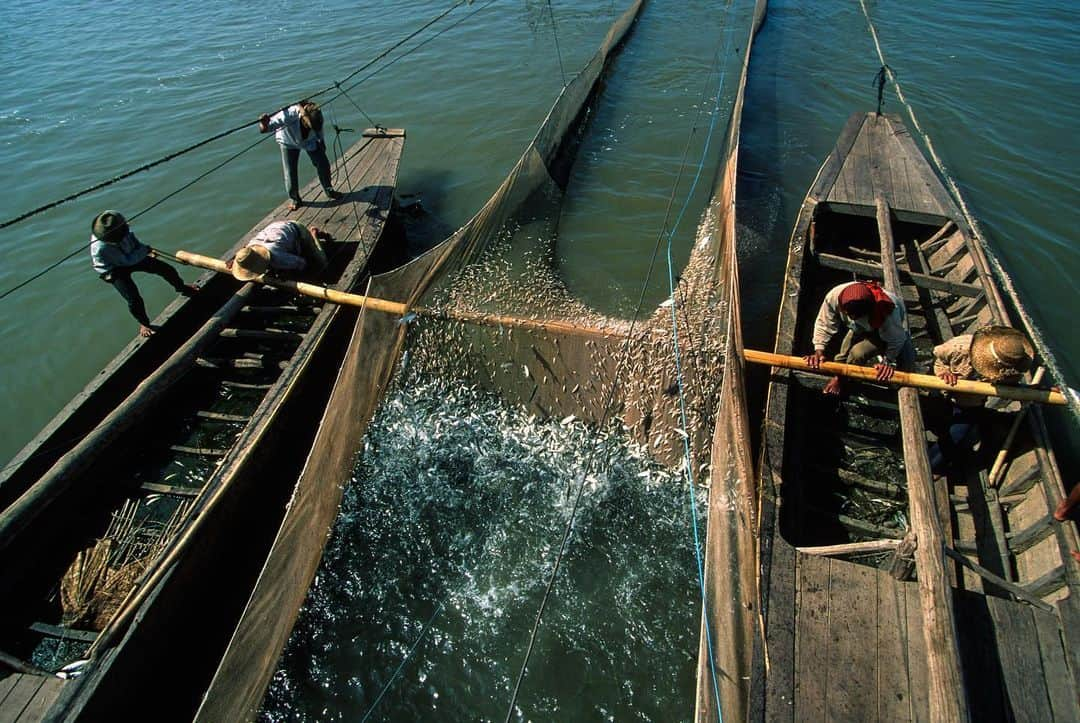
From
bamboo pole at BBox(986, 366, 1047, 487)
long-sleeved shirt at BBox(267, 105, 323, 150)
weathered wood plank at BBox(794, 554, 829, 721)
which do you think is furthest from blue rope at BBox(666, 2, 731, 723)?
long-sleeved shirt at BBox(267, 105, 323, 150)

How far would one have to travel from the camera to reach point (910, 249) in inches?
303

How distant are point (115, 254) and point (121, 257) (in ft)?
0.21

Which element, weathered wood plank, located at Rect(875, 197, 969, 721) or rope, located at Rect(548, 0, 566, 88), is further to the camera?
rope, located at Rect(548, 0, 566, 88)

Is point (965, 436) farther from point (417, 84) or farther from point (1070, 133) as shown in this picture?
point (417, 84)

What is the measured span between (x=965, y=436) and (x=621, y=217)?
5.68 m

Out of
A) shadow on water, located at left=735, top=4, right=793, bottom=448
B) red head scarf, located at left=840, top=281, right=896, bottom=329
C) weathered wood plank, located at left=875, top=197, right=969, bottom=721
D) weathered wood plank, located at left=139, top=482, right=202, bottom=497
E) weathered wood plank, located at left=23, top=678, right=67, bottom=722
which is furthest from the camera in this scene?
shadow on water, located at left=735, top=4, right=793, bottom=448


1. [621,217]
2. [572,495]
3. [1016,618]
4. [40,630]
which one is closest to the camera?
[1016,618]

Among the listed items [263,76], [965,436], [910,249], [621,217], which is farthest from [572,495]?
[263,76]

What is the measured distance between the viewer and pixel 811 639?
3613 millimetres

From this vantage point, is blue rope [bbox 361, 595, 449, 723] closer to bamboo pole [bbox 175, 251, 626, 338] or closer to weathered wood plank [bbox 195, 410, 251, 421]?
bamboo pole [bbox 175, 251, 626, 338]

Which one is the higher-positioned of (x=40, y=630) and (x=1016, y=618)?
(x=1016, y=618)

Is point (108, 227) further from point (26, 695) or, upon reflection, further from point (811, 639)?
point (811, 639)

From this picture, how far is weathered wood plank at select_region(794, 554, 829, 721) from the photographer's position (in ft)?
11.0

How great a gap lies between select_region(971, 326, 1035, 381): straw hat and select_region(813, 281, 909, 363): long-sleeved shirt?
54 centimetres
